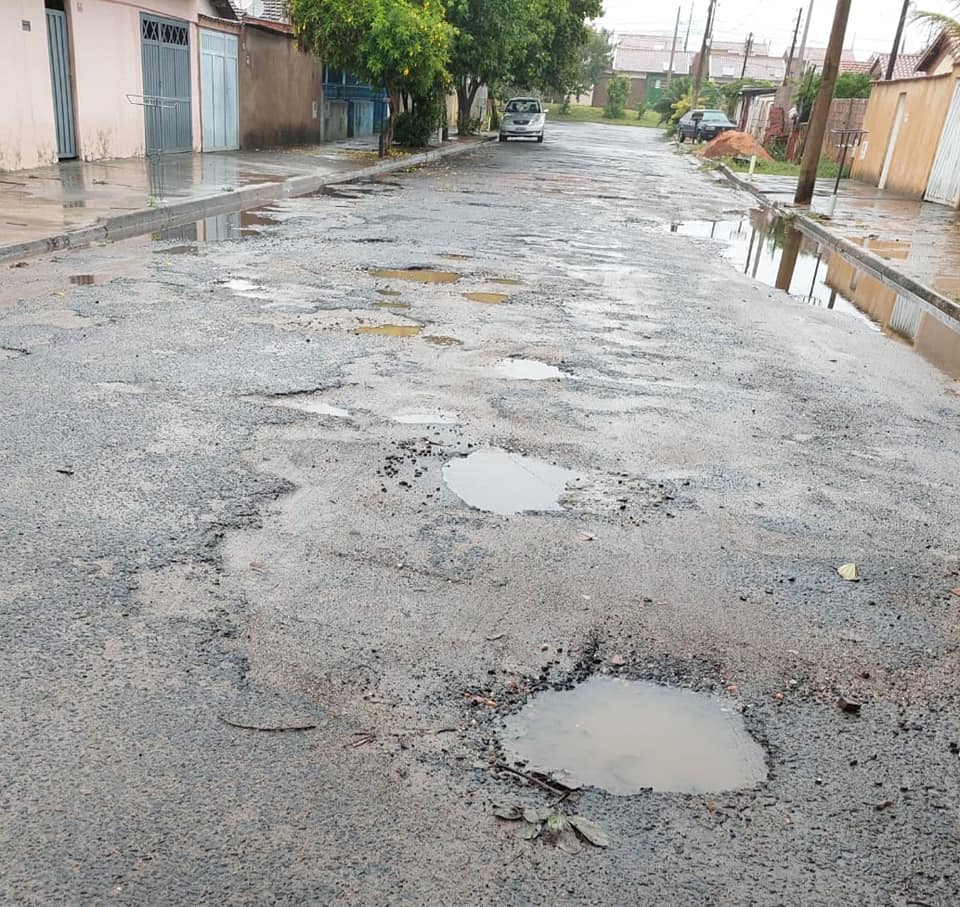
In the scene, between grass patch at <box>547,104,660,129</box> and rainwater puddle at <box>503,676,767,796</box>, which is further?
grass patch at <box>547,104,660,129</box>

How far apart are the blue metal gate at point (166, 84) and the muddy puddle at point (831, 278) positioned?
11570mm

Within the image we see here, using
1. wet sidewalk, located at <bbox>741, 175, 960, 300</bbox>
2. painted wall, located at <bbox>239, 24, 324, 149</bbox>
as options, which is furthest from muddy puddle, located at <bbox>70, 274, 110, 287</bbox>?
painted wall, located at <bbox>239, 24, 324, 149</bbox>

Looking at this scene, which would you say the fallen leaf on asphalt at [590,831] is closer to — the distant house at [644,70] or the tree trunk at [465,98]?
the tree trunk at [465,98]

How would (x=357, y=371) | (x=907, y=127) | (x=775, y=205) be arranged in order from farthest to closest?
(x=907, y=127)
(x=775, y=205)
(x=357, y=371)

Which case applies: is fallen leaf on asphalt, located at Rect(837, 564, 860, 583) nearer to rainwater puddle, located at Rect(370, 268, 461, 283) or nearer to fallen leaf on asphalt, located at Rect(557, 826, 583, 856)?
fallen leaf on asphalt, located at Rect(557, 826, 583, 856)

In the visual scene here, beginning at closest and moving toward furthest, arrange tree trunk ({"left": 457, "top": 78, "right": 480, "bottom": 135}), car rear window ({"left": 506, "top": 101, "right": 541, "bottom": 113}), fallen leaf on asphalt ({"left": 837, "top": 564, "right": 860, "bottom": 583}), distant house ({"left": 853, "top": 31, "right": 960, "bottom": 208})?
fallen leaf on asphalt ({"left": 837, "top": 564, "right": 860, "bottom": 583}), distant house ({"left": 853, "top": 31, "right": 960, "bottom": 208}), tree trunk ({"left": 457, "top": 78, "right": 480, "bottom": 135}), car rear window ({"left": 506, "top": 101, "right": 541, "bottom": 113})

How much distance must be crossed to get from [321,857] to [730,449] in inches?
143

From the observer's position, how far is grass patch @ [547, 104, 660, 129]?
73750 millimetres

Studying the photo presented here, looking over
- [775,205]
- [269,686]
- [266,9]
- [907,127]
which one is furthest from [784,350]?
[266,9]

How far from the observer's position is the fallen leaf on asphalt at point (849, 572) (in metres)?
3.88

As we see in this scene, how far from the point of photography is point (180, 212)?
42.6 ft

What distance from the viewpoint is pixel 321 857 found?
226 centimetres

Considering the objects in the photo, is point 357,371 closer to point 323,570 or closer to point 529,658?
point 323,570

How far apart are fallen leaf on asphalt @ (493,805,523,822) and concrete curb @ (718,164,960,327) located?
29.7ft
